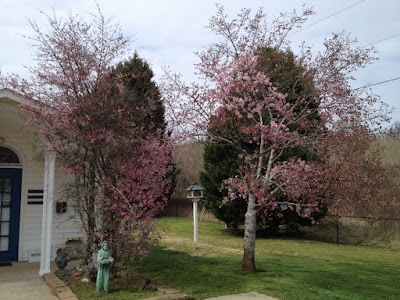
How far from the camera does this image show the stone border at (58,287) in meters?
5.34

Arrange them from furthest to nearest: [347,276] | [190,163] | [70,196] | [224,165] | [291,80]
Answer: [190,163] < [224,165] < [291,80] < [347,276] < [70,196]

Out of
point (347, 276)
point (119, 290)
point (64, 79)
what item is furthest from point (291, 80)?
point (119, 290)

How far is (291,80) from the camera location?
320 inches

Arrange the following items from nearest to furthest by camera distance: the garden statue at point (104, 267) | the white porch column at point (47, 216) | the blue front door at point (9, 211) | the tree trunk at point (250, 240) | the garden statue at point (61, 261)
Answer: the garden statue at point (104, 267) → the garden statue at point (61, 261) → the white porch column at point (47, 216) → the tree trunk at point (250, 240) → the blue front door at point (9, 211)

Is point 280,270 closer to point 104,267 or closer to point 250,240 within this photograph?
point 250,240

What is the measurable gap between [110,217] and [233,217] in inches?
337

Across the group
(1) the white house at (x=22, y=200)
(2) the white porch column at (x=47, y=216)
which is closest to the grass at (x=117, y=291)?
(2) the white porch column at (x=47, y=216)

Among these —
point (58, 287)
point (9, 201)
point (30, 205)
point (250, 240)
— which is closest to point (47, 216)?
point (58, 287)

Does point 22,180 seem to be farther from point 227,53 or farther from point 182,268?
point 227,53

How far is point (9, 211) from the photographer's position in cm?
833

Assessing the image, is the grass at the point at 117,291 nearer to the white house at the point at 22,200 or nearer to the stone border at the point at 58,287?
the stone border at the point at 58,287

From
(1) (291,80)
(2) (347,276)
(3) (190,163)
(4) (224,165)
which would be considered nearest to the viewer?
(2) (347,276)

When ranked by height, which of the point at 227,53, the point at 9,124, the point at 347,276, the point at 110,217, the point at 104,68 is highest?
the point at 227,53

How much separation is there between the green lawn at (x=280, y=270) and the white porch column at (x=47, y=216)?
170 cm
